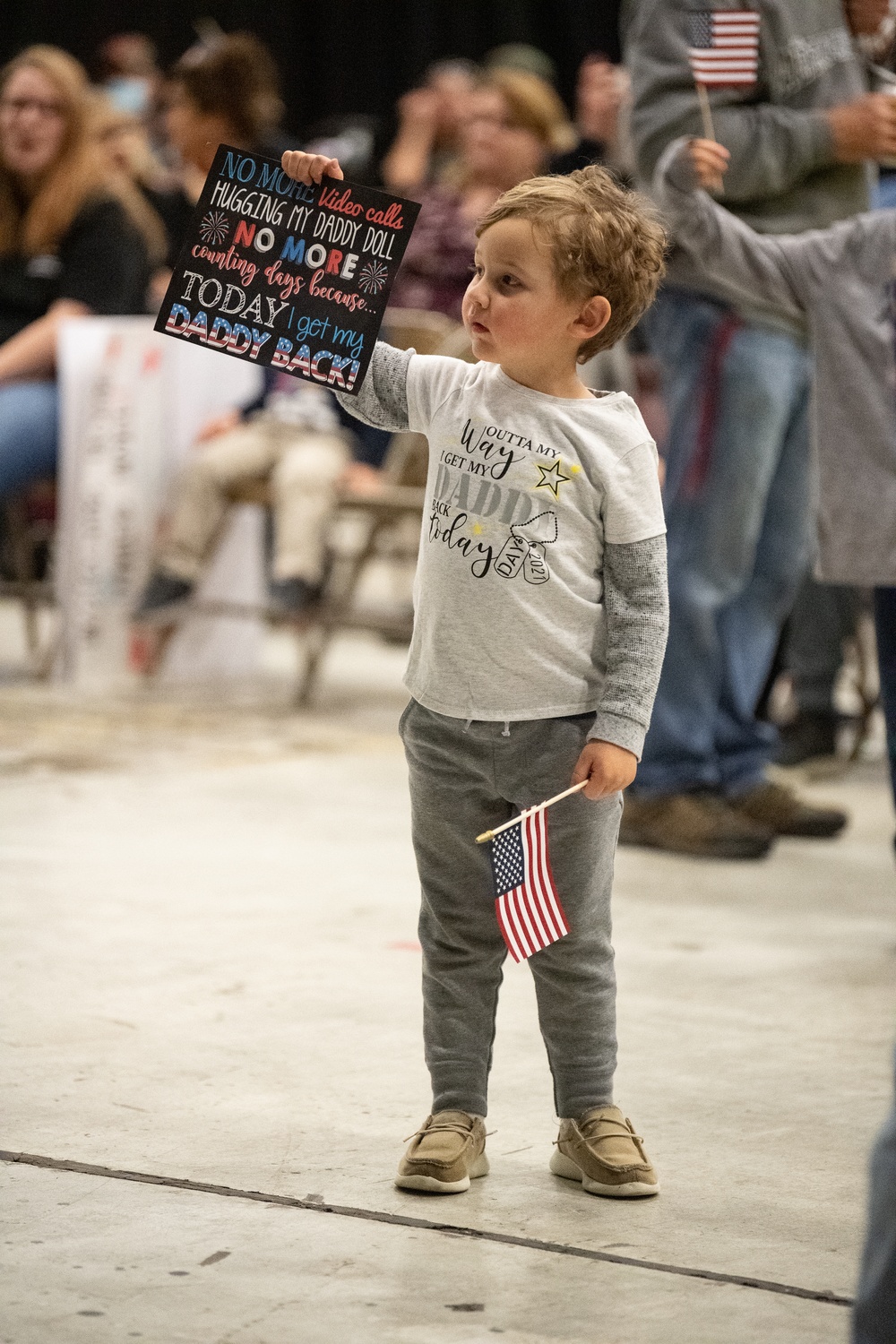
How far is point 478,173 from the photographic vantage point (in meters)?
6.19

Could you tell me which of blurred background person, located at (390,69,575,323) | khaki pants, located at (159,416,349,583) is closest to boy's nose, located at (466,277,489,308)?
khaki pants, located at (159,416,349,583)

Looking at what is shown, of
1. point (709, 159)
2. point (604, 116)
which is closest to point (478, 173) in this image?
point (604, 116)

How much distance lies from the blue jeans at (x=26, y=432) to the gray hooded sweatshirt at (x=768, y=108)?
7.90 feet

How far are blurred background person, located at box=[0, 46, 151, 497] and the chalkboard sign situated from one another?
11.2ft

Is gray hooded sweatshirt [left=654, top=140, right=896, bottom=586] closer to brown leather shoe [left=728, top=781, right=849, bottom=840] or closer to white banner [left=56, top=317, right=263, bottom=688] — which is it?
brown leather shoe [left=728, top=781, right=849, bottom=840]

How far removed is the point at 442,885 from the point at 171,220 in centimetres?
553

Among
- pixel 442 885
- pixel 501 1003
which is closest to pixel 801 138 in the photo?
pixel 501 1003

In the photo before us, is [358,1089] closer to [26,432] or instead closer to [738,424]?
[738,424]

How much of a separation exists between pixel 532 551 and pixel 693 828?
6.10ft

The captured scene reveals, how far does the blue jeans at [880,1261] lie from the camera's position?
127cm

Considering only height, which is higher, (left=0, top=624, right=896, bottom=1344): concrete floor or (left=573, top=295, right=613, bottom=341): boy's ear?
(left=573, top=295, right=613, bottom=341): boy's ear

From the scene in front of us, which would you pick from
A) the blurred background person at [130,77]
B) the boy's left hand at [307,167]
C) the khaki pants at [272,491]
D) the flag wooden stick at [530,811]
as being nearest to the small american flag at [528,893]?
the flag wooden stick at [530,811]

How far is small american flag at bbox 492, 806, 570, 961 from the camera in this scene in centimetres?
185

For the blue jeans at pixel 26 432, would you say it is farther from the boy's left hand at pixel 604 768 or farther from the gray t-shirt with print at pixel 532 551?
the boy's left hand at pixel 604 768
